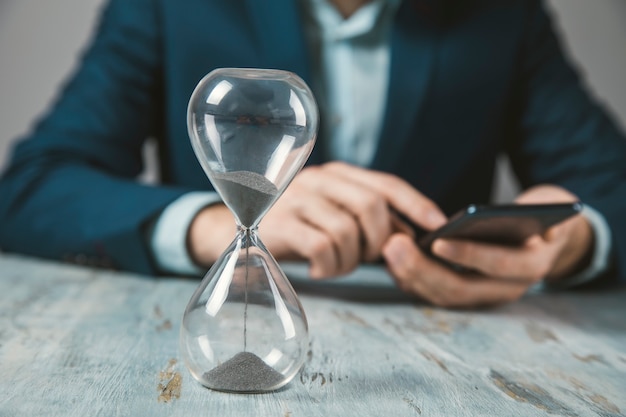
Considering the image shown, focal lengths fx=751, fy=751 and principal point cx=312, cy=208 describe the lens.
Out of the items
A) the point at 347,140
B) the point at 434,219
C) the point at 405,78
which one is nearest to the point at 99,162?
the point at 347,140

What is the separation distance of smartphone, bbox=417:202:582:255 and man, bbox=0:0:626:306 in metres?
0.03

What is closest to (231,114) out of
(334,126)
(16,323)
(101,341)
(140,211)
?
(101,341)

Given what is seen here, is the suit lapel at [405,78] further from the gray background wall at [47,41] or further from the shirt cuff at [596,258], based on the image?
the gray background wall at [47,41]

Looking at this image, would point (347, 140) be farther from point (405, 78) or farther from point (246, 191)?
point (246, 191)

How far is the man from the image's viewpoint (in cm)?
110

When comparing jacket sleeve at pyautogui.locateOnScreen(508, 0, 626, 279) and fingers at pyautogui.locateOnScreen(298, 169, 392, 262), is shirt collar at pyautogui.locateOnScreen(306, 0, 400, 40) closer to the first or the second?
jacket sleeve at pyautogui.locateOnScreen(508, 0, 626, 279)

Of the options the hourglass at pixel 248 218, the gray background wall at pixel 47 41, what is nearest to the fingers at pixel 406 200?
the hourglass at pixel 248 218

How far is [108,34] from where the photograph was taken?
1611 mm

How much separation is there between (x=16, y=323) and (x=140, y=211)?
37cm

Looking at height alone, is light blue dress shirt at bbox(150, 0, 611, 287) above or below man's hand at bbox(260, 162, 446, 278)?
above

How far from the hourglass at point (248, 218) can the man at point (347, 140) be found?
1.29ft

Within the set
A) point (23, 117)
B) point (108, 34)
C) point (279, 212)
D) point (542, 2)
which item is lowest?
point (23, 117)

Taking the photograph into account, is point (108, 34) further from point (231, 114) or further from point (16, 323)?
point (231, 114)

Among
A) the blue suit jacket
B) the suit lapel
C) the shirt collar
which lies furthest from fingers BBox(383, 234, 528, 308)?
the shirt collar
